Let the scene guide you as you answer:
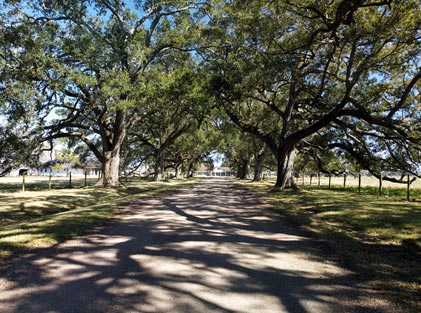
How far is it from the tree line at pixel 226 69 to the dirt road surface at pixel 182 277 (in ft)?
20.4

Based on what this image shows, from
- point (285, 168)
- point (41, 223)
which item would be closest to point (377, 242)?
point (41, 223)

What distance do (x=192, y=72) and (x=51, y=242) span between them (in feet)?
57.3

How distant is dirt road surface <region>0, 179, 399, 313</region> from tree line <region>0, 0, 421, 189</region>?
245 inches

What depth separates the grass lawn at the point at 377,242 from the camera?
16.4 feet

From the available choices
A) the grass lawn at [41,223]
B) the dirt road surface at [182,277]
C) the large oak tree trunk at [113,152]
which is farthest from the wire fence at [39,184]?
the dirt road surface at [182,277]

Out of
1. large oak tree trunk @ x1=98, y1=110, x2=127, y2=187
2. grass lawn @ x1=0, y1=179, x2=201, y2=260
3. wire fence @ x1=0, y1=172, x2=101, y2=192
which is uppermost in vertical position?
large oak tree trunk @ x1=98, y1=110, x2=127, y2=187

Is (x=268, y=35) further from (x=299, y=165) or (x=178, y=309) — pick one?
(x=299, y=165)

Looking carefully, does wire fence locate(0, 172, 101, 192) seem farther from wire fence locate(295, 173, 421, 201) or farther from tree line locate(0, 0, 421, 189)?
wire fence locate(295, 173, 421, 201)

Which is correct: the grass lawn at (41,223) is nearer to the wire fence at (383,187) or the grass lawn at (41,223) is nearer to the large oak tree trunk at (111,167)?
the large oak tree trunk at (111,167)

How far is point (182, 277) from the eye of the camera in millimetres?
5027

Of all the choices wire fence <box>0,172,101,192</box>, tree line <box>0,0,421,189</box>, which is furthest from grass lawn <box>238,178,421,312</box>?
wire fence <box>0,172,101,192</box>

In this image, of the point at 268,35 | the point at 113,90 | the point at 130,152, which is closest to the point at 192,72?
the point at 113,90

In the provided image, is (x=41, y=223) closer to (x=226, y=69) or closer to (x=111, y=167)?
(x=226, y=69)

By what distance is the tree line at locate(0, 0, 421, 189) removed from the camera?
1340cm
